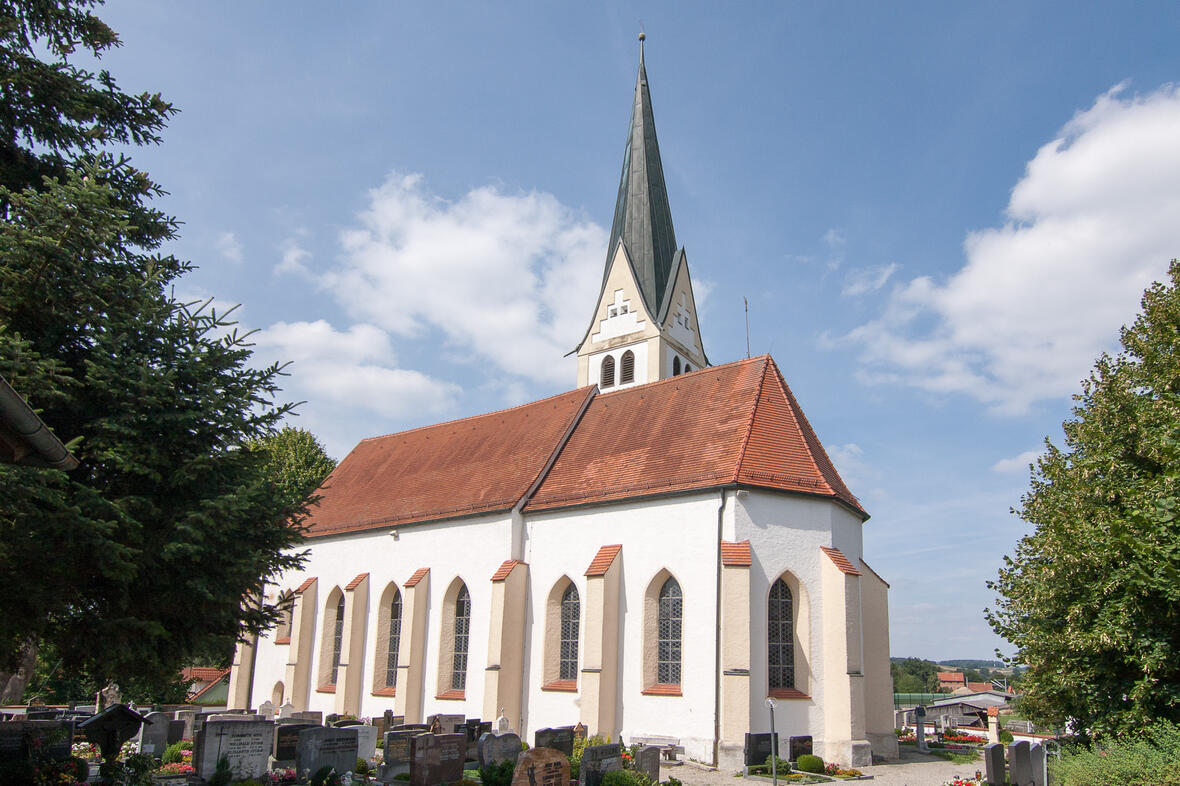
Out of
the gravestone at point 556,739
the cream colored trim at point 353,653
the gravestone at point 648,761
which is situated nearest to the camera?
the gravestone at point 648,761

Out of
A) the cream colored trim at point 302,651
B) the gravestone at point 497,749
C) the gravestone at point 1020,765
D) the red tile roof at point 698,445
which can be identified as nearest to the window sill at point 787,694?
the red tile roof at point 698,445

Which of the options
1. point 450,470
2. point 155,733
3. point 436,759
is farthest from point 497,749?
point 450,470

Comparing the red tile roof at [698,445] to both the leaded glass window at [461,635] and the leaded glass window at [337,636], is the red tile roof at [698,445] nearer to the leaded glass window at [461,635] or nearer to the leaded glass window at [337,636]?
the leaded glass window at [461,635]

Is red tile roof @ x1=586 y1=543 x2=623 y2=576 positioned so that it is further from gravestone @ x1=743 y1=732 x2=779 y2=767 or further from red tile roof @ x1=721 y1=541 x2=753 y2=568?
gravestone @ x1=743 y1=732 x2=779 y2=767

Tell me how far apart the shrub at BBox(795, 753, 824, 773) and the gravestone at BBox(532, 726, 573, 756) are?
4.44m

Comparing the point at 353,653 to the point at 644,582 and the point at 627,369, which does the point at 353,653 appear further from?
the point at 627,369

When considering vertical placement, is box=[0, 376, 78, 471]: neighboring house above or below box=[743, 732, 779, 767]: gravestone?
above

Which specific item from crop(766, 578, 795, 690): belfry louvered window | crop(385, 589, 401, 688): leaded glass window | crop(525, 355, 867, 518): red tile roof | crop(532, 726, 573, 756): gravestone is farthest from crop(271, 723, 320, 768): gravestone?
crop(766, 578, 795, 690): belfry louvered window

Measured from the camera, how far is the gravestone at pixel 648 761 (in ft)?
47.3

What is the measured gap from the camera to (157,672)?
1105 centimetres

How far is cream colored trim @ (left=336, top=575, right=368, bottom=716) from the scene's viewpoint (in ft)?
82.0

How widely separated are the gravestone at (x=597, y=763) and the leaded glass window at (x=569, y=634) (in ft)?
23.3

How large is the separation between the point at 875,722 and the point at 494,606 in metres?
9.39

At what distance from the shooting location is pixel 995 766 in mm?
14211
